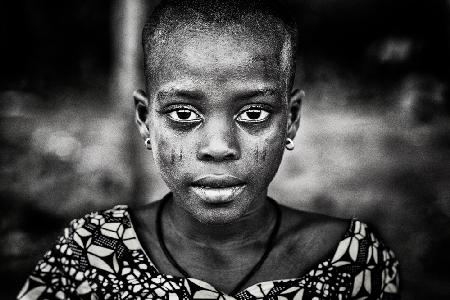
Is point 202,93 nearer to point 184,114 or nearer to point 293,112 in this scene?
point 184,114

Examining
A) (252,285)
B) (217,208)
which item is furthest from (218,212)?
(252,285)

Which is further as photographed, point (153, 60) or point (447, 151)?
point (447, 151)

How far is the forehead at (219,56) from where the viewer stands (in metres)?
1.35

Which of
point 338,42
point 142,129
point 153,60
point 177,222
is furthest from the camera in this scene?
point 338,42

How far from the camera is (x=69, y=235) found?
5.63 feet

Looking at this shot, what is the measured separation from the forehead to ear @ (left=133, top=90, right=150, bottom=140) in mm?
173

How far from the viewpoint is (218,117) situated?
137 cm

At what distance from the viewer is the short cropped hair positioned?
1.38 m

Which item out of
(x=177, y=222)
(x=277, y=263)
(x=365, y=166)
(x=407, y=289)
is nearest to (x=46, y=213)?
(x=177, y=222)

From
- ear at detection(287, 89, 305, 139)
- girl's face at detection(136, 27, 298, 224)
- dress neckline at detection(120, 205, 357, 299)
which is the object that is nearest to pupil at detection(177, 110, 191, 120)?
girl's face at detection(136, 27, 298, 224)

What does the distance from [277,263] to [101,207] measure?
3.27 feet

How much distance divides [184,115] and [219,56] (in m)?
0.17

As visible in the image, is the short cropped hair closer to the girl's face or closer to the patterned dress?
the girl's face

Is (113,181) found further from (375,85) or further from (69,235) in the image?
(375,85)
